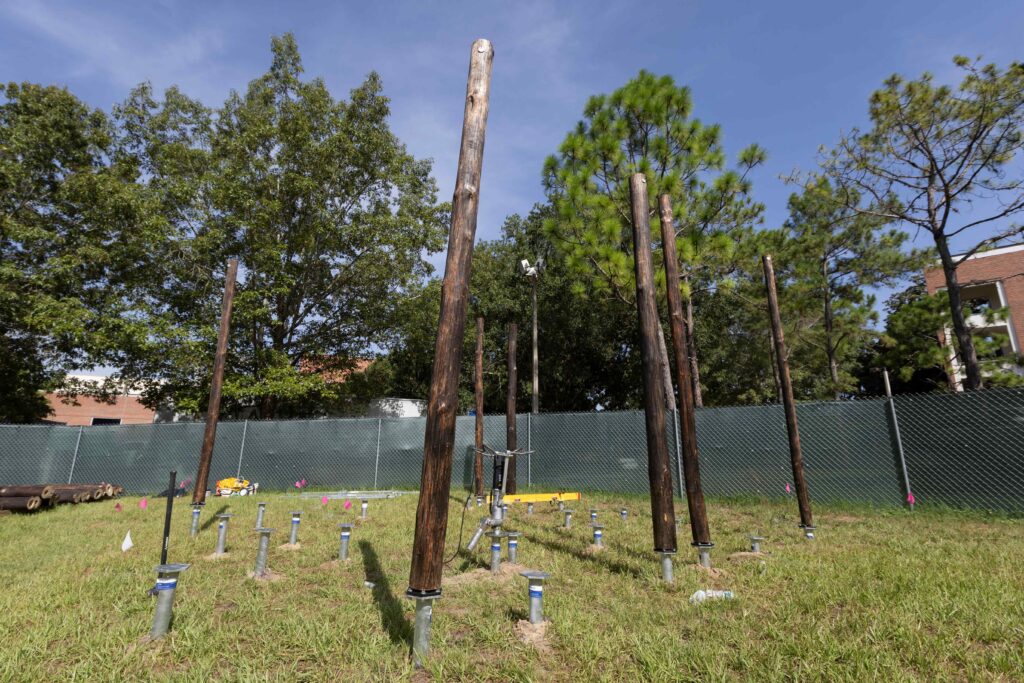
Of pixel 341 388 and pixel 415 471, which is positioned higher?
pixel 341 388

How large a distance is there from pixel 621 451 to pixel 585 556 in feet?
18.3

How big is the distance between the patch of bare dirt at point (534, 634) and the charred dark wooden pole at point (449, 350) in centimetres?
65

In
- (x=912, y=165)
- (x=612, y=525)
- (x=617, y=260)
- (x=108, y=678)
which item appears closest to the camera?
(x=108, y=678)

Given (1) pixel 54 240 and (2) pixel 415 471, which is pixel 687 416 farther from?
(1) pixel 54 240

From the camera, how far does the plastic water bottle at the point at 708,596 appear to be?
12.5 ft

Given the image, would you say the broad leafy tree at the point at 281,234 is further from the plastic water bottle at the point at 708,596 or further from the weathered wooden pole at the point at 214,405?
the plastic water bottle at the point at 708,596

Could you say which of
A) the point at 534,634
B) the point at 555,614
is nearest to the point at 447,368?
the point at 534,634

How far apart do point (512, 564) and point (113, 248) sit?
16774 millimetres

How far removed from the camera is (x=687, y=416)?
5488mm

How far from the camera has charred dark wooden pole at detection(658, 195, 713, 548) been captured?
5074mm

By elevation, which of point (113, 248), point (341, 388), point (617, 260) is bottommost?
point (341, 388)

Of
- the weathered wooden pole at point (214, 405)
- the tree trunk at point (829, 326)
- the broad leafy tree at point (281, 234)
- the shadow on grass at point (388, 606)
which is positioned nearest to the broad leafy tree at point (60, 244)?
the broad leafy tree at point (281, 234)

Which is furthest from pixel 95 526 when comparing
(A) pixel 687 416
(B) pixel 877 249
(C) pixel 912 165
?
(B) pixel 877 249

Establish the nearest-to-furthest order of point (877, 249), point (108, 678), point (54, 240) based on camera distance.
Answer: point (108, 678) → point (54, 240) → point (877, 249)
